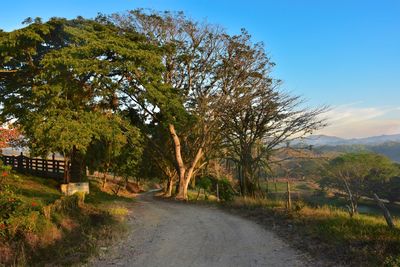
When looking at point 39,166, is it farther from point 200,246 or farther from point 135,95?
point 200,246

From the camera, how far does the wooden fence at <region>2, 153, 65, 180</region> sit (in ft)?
93.4

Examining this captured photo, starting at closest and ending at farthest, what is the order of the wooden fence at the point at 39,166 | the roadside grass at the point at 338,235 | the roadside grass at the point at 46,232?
the roadside grass at the point at 338,235 < the roadside grass at the point at 46,232 < the wooden fence at the point at 39,166

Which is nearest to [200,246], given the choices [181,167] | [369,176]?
[181,167]

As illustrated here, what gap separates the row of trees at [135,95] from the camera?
697 inches

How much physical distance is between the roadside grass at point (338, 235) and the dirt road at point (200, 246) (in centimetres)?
70

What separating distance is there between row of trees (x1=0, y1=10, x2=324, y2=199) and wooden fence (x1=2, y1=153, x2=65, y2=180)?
2.58 metres

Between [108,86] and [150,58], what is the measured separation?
3256 mm

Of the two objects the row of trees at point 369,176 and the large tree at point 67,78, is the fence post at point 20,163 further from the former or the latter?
the row of trees at point 369,176

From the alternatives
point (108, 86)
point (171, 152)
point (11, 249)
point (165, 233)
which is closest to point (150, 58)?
point (108, 86)

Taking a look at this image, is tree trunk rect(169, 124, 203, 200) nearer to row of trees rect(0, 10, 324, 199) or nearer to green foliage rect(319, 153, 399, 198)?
row of trees rect(0, 10, 324, 199)


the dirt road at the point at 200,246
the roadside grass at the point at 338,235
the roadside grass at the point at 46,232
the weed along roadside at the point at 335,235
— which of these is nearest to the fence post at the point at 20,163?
the roadside grass at the point at 46,232

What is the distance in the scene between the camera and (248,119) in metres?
24.7

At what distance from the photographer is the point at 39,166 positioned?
29969 mm

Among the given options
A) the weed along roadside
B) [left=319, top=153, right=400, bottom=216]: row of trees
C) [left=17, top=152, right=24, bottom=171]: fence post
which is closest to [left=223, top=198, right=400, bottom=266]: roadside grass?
the weed along roadside
